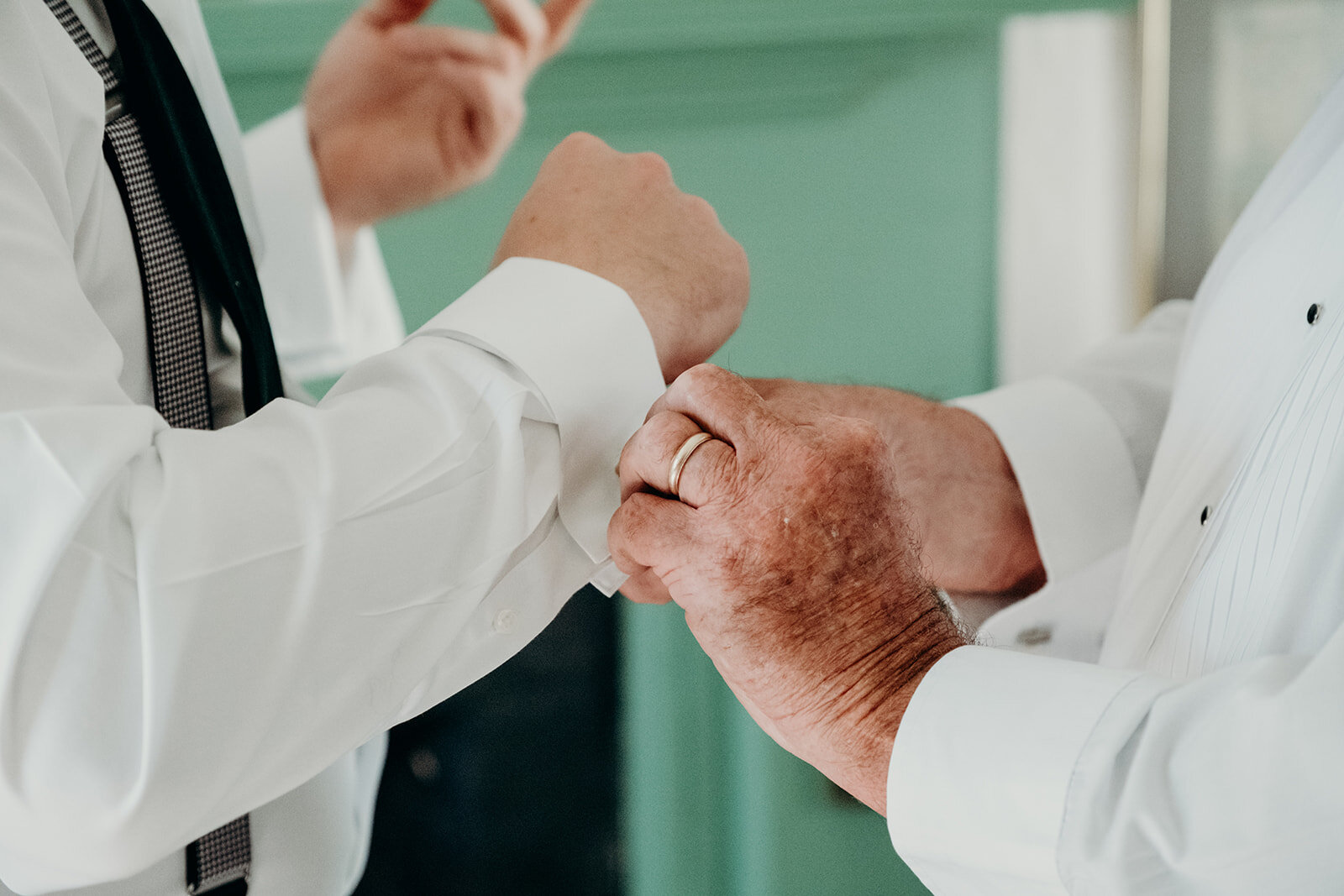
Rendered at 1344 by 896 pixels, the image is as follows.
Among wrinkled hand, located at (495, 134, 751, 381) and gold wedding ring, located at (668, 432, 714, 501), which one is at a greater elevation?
wrinkled hand, located at (495, 134, 751, 381)

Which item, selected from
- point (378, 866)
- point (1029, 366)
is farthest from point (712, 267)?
point (378, 866)

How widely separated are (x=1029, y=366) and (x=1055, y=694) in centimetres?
98

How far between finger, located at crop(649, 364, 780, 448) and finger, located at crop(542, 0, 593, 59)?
0.82 m

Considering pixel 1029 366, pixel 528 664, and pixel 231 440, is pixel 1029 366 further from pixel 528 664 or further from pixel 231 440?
pixel 231 440

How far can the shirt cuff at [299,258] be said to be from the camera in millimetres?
1084

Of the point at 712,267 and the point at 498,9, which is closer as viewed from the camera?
the point at 712,267

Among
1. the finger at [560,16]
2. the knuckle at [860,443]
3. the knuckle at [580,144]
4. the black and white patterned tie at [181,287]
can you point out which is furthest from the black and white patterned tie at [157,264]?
the finger at [560,16]

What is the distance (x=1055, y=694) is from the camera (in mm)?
518

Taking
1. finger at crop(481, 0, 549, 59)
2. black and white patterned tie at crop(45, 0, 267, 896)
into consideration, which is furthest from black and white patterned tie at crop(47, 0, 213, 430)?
finger at crop(481, 0, 549, 59)

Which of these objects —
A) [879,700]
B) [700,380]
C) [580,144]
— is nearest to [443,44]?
[580,144]

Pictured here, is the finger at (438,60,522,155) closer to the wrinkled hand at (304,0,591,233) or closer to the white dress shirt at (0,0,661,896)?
the wrinkled hand at (304,0,591,233)

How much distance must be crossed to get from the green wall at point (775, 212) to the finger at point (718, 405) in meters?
0.69

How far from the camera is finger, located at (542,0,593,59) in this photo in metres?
1.24

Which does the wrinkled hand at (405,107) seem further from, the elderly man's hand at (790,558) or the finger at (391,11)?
the elderly man's hand at (790,558)
